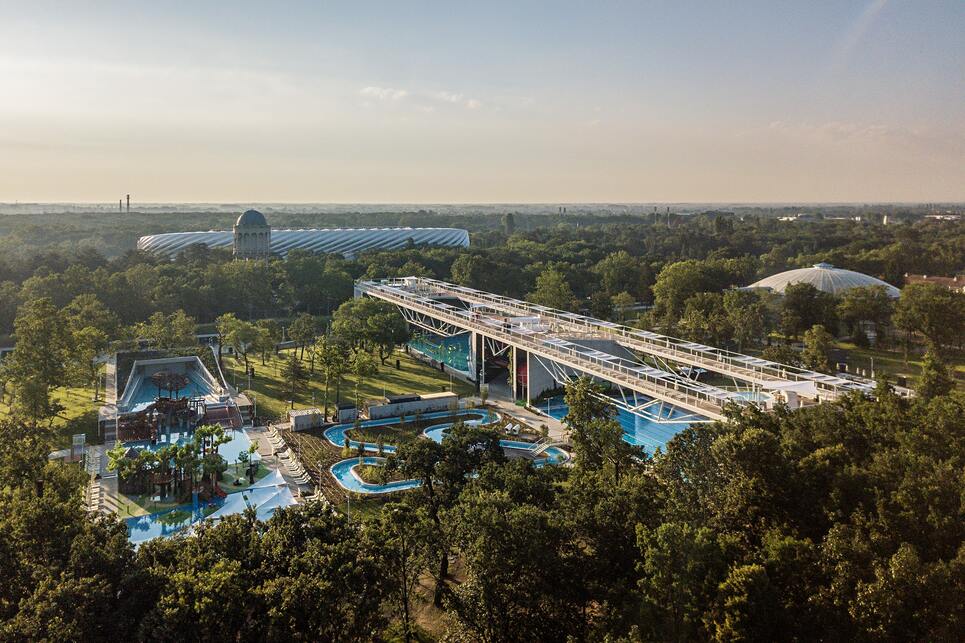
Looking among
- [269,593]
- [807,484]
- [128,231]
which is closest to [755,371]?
[807,484]

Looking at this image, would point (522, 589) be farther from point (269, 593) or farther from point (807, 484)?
point (807, 484)

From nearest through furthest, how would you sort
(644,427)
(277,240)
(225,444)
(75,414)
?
(225,444), (644,427), (75,414), (277,240)

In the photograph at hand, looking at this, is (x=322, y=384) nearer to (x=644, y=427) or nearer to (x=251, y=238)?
(x=644, y=427)

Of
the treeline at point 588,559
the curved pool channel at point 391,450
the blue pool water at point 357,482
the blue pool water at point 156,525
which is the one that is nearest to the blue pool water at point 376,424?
the curved pool channel at point 391,450

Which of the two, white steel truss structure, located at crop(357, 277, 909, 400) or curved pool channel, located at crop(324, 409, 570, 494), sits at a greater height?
white steel truss structure, located at crop(357, 277, 909, 400)

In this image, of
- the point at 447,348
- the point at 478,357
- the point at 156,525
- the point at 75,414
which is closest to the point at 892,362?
the point at 478,357

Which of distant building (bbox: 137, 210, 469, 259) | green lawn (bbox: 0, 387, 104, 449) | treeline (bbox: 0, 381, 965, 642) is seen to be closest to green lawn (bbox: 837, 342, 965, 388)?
treeline (bbox: 0, 381, 965, 642)

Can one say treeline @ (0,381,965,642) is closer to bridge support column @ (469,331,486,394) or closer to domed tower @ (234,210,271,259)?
bridge support column @ (469,331,486,394)
